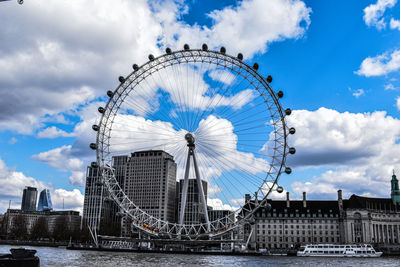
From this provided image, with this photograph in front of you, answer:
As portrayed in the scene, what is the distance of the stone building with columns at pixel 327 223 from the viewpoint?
5748 inches

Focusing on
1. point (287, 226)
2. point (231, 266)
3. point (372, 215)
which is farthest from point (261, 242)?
point (231, 266)

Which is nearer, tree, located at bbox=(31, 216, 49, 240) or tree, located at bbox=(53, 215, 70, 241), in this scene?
tree, located at bbox=(53, 215, 70, 241)

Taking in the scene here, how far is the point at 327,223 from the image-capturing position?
151 metres

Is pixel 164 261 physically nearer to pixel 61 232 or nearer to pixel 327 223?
pixel 327 223

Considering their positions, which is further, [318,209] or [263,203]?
[318,209]

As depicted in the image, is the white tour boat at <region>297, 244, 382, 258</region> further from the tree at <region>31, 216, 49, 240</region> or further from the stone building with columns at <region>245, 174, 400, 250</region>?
the tree at <region>31, 216, 49, 240</region>

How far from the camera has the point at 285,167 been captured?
217 ft

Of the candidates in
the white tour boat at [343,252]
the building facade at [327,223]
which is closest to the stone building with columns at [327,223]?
the building facade at [327,223]

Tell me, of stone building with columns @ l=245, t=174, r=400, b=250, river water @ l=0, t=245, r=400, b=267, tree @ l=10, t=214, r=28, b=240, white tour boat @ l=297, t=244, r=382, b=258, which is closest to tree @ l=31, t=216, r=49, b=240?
tree @ l=10, t=214, r=28, b=240

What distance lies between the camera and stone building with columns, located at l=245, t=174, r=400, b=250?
146 m

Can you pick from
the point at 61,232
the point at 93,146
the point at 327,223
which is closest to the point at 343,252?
the point at 327,223

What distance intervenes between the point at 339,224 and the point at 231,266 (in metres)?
104

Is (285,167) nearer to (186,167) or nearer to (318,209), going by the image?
(186,167)

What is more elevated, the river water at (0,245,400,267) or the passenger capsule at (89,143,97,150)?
the passenger capsule at (89,143,97,150)
